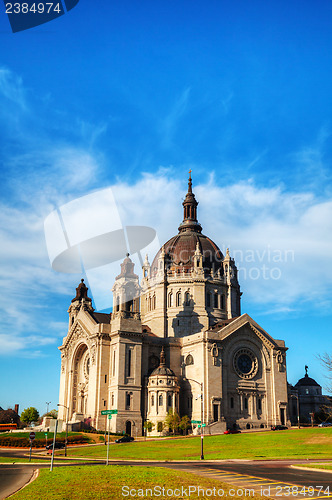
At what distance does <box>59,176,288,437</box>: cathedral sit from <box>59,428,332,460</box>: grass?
12650 mm

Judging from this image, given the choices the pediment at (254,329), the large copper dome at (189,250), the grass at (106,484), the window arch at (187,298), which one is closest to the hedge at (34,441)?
the pediment at (254,329)

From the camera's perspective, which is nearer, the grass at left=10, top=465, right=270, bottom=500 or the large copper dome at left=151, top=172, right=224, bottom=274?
the grass at left=10, top=465, right=270, bottom=500

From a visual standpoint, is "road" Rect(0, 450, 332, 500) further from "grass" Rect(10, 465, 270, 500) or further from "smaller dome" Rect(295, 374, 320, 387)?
"smaller dome" Rect(295, 374, 320, 387)

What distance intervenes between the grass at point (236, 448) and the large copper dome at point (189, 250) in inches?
1729

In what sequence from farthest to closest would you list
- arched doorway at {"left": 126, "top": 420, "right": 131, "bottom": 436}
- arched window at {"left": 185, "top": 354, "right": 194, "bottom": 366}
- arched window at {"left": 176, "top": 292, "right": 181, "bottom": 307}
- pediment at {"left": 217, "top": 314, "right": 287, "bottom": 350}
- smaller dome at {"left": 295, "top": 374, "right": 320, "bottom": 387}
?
smaller dome at {"left": 295, "top": 374, "right": 320, "bottom": 387}, arched window at {"left": 176, "top": 292, "right": 181, "bottom": 307}, arched window at {"left": 185, "top": 354, "right": 194, "bottom": 366}, pediment at {"left": 217, "top": 314, "right": 287, "bottom": 350}, arched doorway at {"left": 126, "top": 420, "right": 131, "bottom": 436}

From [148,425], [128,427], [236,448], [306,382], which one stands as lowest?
[236,448]

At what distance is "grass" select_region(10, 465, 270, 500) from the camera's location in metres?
19.0

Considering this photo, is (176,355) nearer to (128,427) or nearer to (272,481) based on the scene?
(128,427)

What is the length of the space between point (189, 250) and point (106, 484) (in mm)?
85017

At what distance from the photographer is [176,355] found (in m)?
91.9

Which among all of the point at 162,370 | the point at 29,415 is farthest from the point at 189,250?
the point at 29,415
